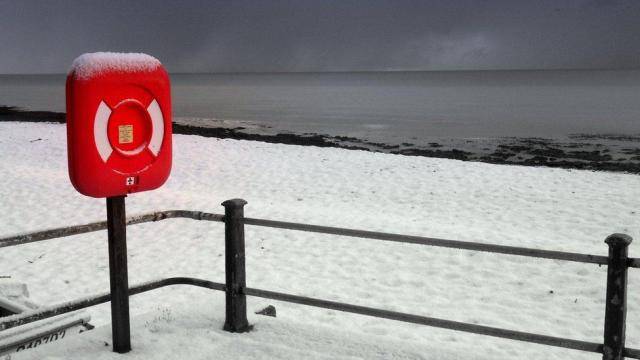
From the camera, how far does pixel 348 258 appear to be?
26.5 feet

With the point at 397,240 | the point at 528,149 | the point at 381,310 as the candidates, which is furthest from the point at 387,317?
the point at 528,149

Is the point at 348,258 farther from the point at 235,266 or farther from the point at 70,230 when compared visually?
the point at 70,230

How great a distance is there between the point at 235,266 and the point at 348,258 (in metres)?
4.32

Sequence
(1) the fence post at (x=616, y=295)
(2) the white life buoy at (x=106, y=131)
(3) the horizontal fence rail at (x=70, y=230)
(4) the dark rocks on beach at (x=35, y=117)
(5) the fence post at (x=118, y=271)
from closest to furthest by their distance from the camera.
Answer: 1. (1) the fence post at (x=616, y=295)
2. (2) the white life buoy at (x=106, y=131)
3. (3) the horizontal fence rail at (x=70, y=230)
4. (5) the fence post at (x=118, y=271)
5. (4) the dark rocks on beach at (x=35, y=117)

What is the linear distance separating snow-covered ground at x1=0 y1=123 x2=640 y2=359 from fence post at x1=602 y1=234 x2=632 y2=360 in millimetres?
955

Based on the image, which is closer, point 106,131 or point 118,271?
point 106,131

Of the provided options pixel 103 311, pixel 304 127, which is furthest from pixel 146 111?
pixel 304 127

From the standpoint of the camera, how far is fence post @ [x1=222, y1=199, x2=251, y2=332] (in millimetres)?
3781

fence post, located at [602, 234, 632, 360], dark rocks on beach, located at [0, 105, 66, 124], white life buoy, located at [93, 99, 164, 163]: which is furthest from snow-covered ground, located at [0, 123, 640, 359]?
dark rocks on beach, located at [0, 105, 66, 124]

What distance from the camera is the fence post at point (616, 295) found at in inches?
116

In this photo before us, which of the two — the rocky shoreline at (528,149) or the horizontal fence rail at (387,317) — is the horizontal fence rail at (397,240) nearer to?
the horizontal fence rail at (387,317)

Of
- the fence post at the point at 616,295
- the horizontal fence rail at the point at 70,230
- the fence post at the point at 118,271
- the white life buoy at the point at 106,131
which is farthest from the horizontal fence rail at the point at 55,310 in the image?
the fence post at the point at 616,295

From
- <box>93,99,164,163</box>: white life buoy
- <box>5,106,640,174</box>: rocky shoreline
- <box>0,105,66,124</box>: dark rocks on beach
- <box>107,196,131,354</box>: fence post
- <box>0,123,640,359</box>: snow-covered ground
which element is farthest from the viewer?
<box>0,105,66,124</box>: dark rocks on beach

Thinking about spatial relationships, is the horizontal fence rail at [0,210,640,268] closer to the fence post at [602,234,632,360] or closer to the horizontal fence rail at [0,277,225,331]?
the fence post at [602,234,632,360]
